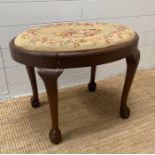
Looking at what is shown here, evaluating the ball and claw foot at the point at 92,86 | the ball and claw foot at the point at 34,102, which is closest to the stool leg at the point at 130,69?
the ball and claw foot at the point at 92,86

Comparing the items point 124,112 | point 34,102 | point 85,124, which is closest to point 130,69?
point 124,112

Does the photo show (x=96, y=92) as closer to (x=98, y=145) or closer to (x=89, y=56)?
(x=98, y=145)

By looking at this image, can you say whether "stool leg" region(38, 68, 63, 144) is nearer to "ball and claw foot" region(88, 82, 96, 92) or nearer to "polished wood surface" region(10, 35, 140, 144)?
"polished wood surface" region(10, 35, 140, 144)

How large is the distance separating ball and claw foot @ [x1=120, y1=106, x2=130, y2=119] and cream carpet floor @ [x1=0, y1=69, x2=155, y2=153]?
21 millimetres

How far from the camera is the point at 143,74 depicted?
5.16 ft

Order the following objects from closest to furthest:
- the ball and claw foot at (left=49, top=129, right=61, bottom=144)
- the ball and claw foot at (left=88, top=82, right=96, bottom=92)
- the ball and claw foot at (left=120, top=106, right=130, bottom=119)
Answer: the ball and claw foot at (left=49, top=129, right=61, bottom=144) → the ball and claw foot at (left=120, top=106, right=130, bottom=119) → the ball and claw foot at (left=88, top=82, right=96, bottom=92)

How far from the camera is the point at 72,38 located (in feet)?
2.66

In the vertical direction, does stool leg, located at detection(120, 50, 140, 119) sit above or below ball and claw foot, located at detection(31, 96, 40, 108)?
above

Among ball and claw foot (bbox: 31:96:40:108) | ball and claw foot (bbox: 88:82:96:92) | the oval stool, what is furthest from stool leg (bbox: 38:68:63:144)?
ball and claw foot (bbox: 88:82:96:92)

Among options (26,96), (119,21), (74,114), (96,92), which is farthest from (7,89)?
(119,21)

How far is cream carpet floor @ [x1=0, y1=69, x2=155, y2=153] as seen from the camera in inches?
36.2

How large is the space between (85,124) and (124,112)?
0.67 ft

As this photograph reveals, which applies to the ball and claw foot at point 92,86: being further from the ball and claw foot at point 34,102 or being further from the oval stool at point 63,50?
the oval stool at point 63,50

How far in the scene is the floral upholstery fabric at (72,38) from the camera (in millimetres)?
759
